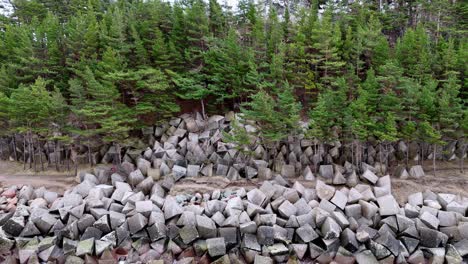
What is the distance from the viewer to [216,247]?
499 inches

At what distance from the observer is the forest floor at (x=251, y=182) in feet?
50.3

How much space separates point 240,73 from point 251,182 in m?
6.62

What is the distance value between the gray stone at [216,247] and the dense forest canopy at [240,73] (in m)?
5.68

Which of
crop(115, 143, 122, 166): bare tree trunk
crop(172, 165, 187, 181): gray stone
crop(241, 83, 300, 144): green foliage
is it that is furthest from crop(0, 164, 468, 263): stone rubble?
crop(115, 143, 122, 166): bare tree trunk

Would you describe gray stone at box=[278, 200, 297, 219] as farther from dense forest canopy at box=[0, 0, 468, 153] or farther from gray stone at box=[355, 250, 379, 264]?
dense forest canopy at box=[0, 0, 468, 153]

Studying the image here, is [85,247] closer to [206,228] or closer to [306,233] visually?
[206,228]

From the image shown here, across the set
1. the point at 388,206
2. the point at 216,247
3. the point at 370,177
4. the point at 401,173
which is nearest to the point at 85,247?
the point at 216,247

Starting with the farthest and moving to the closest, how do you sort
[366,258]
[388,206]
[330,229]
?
[388,206] < [330,229] < [366,258]

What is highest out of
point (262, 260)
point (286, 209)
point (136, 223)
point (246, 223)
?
point (286, 209)

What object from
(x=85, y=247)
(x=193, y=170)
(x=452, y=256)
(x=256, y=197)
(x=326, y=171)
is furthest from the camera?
(x=193, y=170)

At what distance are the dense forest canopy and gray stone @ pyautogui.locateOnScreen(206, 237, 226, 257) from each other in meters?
5.68

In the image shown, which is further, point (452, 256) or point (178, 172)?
point (178, 172)

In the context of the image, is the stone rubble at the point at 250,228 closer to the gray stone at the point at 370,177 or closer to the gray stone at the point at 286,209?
the gray stone at the point at 286,209

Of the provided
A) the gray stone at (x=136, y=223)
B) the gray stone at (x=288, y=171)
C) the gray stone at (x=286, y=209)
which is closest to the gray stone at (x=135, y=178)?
the gray stone at (x=136, y=223)
